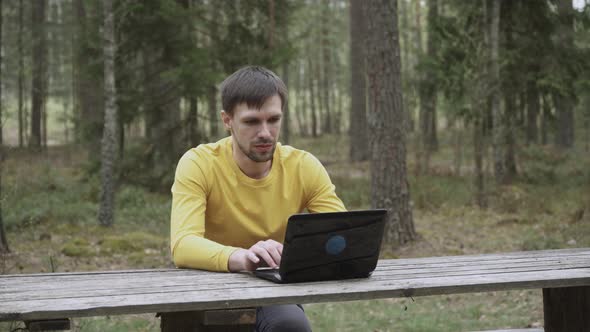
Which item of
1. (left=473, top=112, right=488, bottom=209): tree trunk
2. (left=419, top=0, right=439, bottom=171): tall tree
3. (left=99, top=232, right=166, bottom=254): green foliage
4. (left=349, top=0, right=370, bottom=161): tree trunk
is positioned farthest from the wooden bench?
(left=349, top=0, right=370, bottom=161): tree trunk

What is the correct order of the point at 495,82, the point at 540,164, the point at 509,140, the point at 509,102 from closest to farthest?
the point at 495,82
the point at 509,140
the point at 509,102
the point at 540,164

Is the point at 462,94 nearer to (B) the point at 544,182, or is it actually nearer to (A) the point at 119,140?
(B) the point at 544,182

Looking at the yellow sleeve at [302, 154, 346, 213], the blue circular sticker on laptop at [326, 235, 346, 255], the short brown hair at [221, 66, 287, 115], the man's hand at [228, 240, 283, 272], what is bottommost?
the man's hand at [228, 240, 283, 272]

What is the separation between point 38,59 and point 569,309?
25201 millimetres

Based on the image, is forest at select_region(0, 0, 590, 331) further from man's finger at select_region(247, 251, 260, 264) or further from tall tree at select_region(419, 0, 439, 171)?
man's finger at select_region(247, 251, 260, 264)

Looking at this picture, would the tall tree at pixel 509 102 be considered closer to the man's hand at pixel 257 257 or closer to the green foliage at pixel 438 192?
the green foliage at pixel 438 192

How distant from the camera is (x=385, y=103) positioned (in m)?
10.6

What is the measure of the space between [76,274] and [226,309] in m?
1.12

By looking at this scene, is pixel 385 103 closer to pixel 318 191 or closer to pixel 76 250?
pixel 76 250

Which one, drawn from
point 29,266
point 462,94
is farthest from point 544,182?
point 29,266

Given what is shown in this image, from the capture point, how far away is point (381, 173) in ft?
35.1

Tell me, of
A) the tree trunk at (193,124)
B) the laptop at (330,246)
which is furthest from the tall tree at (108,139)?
the laptop at (330,246)

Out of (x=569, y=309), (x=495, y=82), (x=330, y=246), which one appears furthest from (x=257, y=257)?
(x=495, y=82)

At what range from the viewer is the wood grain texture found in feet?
9.29
